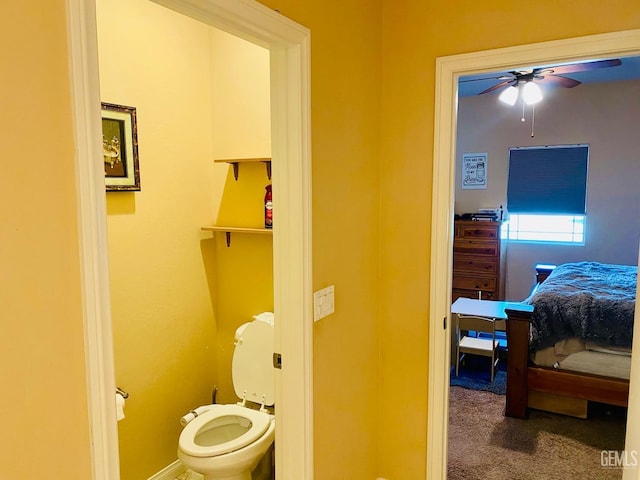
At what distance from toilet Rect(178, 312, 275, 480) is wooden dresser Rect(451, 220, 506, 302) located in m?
3.13

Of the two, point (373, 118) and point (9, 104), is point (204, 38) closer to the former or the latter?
point (373, 118)

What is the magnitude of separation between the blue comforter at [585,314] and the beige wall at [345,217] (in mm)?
1414

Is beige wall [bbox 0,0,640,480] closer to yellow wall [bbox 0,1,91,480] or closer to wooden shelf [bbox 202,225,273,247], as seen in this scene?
yellow wall [bbox 0,1,91,480]

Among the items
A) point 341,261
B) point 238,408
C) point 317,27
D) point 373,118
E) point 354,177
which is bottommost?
point 238,408

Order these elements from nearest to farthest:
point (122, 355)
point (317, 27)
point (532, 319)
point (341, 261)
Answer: point (317, 27), point (341, 261), point (122, 355), point (532, 319)

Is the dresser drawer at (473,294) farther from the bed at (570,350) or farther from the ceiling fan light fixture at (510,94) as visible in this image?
the ceiling fan light fixture at (510,94)

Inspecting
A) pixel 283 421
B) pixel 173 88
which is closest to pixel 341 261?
pixel 283 421

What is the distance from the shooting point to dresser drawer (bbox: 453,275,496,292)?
5105mm

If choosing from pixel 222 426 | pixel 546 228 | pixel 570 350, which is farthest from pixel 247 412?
pixel 546 228

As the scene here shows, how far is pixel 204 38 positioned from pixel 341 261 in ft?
5.26

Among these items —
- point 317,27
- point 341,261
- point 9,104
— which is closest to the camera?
point 9,104

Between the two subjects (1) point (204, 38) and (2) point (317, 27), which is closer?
(2) point (317, 27)

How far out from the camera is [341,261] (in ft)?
5.96

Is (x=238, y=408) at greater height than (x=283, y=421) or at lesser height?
lesser
